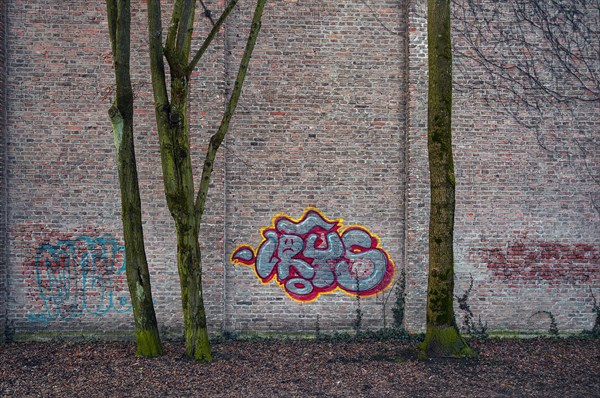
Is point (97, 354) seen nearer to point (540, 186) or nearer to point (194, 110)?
point (194, 110)

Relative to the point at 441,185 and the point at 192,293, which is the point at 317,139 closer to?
the point at 441,185

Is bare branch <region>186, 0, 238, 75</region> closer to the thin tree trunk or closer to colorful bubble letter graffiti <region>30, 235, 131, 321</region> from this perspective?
the thin tree trunk

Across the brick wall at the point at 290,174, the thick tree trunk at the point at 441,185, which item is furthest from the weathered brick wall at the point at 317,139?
the thick tree trunk at the point at 441,185

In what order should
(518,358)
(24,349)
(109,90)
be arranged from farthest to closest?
(109,90) < (24,349) < (518,358)

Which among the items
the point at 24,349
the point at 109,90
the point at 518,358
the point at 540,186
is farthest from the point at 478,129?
the point at 24,349

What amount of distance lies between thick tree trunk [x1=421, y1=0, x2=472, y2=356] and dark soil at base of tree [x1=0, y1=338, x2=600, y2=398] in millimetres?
383

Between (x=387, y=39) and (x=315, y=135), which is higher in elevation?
(x=387, y=39)

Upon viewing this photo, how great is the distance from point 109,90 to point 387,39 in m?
4.64

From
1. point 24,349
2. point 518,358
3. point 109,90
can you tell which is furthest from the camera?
point 109,90

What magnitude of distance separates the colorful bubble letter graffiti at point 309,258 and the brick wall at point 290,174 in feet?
0.42

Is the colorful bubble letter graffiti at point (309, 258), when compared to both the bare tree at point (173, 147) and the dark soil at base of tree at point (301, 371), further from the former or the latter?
the bare tree at point (173, 147)

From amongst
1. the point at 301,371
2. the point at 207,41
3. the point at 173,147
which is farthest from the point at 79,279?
the point at 207,41

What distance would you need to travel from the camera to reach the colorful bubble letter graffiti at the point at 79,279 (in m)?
8.44

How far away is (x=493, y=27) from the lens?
8727 mm
